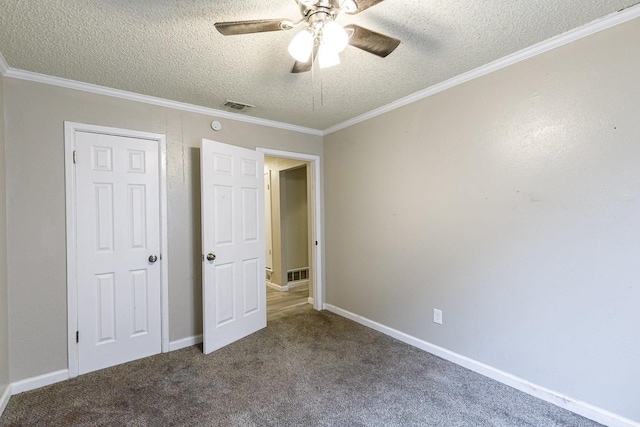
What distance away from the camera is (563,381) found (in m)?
1.95

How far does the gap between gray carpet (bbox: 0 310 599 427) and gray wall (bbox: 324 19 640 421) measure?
1.03ft

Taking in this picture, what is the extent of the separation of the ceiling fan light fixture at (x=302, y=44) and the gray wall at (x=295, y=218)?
11.5 ft

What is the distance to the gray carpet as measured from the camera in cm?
189

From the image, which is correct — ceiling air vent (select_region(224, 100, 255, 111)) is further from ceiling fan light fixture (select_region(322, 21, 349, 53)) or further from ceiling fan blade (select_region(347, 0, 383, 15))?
ceiling fan blade (select_region(347, 0, 383, 15))

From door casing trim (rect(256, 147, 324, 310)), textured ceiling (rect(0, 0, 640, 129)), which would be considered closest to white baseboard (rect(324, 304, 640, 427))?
door casing trim (rect(256, 147, 324, 310))

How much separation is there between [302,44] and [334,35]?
7.2 inches

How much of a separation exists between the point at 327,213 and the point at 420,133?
62.8 inches

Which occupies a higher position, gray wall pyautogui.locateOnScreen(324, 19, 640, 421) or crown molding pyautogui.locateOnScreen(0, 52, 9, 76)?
crown molding pyautogui.locateOnScreen(0, 52, 9, 76)

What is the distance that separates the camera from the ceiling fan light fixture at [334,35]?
1372 millimetres

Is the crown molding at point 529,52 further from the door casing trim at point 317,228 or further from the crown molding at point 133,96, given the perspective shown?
the crown molding at point 133,96

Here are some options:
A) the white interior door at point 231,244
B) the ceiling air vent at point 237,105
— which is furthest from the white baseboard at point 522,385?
the ceiling air vent at point 237,105

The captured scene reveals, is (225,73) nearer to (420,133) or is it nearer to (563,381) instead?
(420,133)

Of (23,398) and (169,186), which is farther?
(169,186)

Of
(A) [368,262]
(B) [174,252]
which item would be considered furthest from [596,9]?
(B) [174,252]
